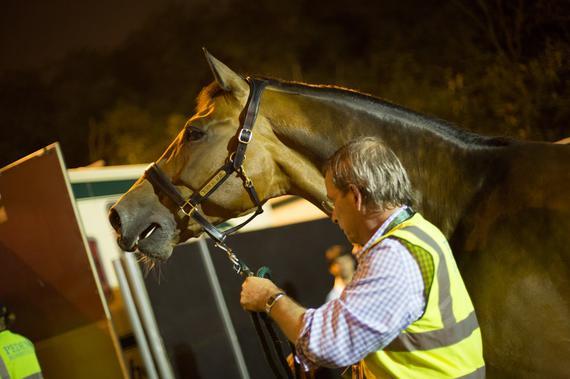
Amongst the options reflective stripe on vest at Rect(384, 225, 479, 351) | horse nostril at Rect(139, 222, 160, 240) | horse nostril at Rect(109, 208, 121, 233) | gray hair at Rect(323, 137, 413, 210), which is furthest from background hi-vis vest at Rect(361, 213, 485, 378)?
horse nostril at Rect(109, 208, 121, 233)

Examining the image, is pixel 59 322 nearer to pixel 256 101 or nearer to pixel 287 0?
pixel 256 101

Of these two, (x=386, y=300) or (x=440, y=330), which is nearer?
(x=386, y=300)

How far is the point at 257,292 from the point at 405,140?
1.18m

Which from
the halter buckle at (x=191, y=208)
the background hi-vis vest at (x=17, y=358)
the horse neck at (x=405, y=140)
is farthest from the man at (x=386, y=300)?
the background hi-vis vest at (x=17, y=358)

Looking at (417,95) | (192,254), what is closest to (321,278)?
(192,254)

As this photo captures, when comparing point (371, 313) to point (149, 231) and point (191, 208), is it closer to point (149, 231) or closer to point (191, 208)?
point (191, 208)

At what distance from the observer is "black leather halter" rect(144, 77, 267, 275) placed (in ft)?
9.23

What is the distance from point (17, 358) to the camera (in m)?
4.33

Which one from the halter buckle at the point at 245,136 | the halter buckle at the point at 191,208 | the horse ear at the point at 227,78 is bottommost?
the halter buckle at the point at 191,208

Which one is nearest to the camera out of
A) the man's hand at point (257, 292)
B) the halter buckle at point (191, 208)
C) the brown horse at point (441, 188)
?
the man's hand at point (257, 292)

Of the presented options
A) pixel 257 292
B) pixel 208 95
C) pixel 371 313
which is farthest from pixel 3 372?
pixel 371 313

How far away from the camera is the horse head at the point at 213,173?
113 inches

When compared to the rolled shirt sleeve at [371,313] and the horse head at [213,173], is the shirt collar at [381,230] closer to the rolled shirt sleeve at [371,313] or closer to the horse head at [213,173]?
the rolled shirt sleeve at [371,313]

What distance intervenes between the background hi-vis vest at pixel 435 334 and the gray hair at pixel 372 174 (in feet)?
0.37
